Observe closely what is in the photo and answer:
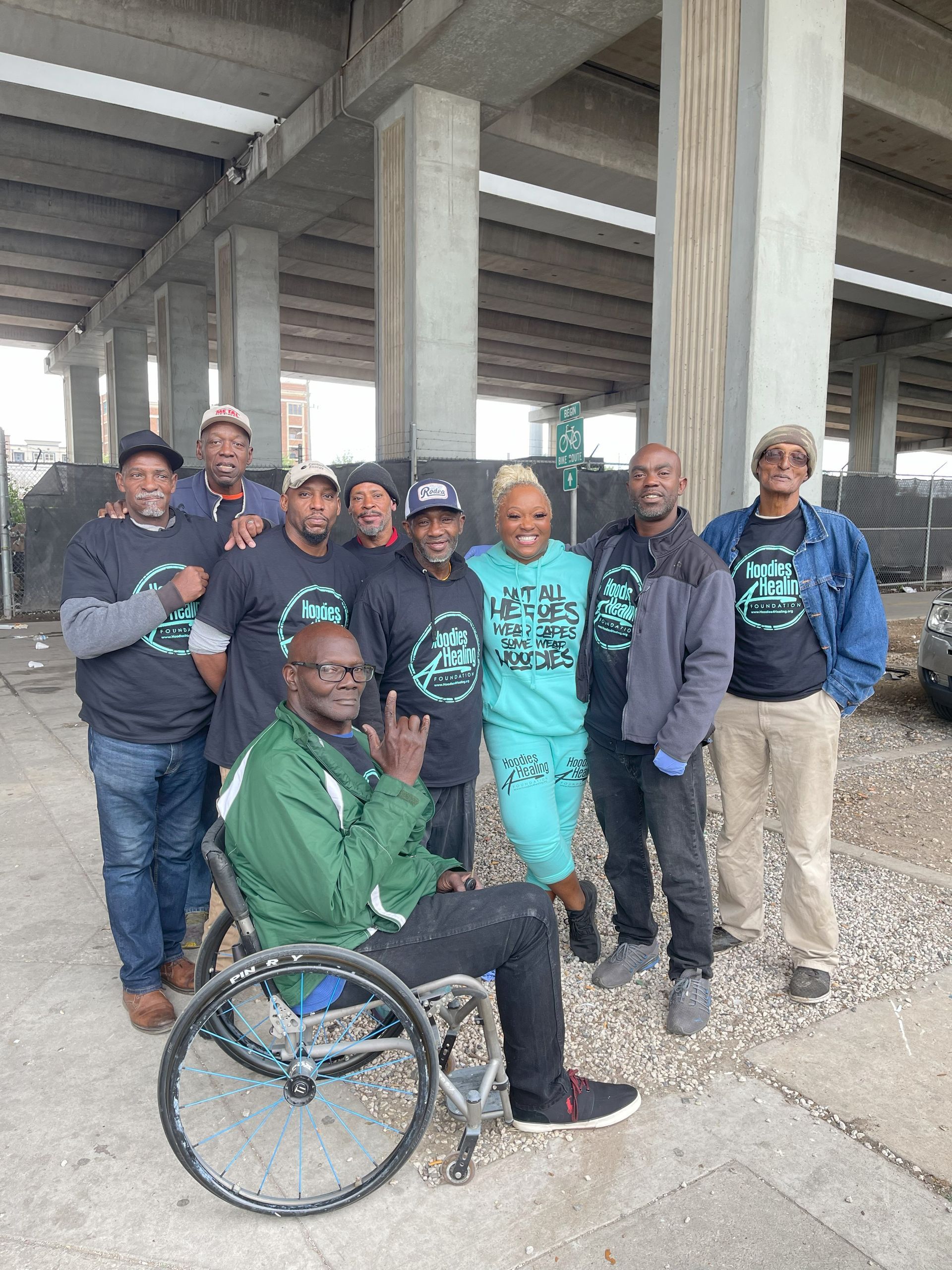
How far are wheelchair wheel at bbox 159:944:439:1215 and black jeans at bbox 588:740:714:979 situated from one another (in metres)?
1.01

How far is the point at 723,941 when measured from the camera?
11.3ft

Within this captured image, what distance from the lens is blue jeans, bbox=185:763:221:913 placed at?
130 inches

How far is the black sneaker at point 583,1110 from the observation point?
2344 mm

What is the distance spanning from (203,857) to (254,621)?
95 centimetres

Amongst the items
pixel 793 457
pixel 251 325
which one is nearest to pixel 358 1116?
pixel 793 457

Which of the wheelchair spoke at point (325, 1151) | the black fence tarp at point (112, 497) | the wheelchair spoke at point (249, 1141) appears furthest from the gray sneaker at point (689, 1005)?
the black fence tarp at point (112, 497)

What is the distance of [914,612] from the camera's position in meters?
14.6

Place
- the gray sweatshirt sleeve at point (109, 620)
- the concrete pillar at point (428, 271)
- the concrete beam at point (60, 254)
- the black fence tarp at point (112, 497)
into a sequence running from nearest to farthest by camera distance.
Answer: the gray sweatshirt sleeve at point (109, 620) → the concrete pillar at point (428, 271) → the black fence tarp at point (112, 497) → the concrete beam at point (60, 254)

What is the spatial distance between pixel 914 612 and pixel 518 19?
10759mm

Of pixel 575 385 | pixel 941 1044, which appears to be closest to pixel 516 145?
pixel 941 1044

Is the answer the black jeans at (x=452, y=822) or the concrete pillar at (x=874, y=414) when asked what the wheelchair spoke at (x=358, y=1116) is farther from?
the concrete pillar at (x=874, y=414)

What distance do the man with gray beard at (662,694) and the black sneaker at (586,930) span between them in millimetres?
156

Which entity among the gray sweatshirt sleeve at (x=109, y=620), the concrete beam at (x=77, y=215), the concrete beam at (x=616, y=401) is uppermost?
the concrete beam at (x=77, y=215)

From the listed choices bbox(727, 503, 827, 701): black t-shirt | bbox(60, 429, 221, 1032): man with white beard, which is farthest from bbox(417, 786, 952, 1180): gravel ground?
bbox(60, 429, 221, 1032): man with white beard
